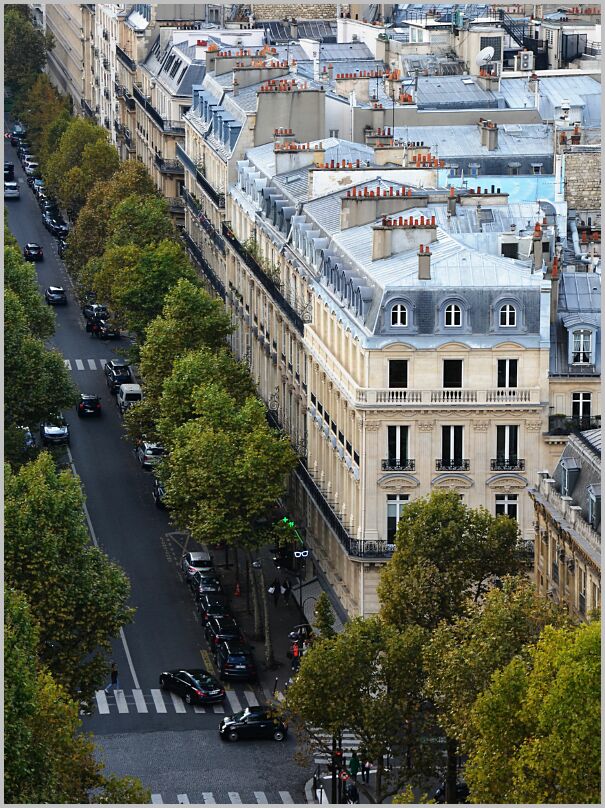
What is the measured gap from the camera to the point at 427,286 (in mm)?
115938

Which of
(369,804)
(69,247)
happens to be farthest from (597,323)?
(69,247)

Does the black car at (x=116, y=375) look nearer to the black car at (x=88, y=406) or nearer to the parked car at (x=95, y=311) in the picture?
the black car at (x=88, y=406)

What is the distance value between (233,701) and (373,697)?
1620 cm

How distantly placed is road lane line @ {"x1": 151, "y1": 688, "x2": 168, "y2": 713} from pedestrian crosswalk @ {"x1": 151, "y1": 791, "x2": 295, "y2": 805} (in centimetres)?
939

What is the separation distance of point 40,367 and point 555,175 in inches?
1106

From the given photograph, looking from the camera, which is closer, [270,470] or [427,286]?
[427,286]

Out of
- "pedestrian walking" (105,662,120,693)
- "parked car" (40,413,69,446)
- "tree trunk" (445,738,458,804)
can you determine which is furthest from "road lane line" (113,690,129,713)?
"parked car" (40,413,69,446)

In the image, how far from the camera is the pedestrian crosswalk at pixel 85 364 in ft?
568

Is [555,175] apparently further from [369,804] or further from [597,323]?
[369,804]

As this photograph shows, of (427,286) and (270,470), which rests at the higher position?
(427,286)

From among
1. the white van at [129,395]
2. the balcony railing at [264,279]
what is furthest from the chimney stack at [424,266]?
the white van at [129,395]

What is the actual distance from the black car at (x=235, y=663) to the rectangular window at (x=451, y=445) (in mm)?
11715

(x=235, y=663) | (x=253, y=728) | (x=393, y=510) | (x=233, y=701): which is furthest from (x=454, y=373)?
(x=253, y=728)

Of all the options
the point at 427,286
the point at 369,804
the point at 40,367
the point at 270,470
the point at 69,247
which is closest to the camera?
the point at 369,804
